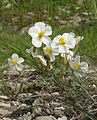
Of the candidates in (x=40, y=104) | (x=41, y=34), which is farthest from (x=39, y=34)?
(x=40, y=104)

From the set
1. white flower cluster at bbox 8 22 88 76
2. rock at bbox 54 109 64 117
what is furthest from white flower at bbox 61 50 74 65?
rock at bbox 54 109 64 117

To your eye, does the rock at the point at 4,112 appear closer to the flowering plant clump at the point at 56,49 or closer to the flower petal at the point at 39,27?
the flowering plant clump at the point at 56,49

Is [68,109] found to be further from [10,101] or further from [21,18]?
[21,18]

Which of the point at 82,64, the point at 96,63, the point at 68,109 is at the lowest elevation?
the point at 68,109

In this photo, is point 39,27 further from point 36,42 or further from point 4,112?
point 4,112

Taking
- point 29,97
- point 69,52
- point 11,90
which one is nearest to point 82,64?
point 69,52

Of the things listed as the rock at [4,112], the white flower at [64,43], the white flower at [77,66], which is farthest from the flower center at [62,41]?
the rock at [4,112]

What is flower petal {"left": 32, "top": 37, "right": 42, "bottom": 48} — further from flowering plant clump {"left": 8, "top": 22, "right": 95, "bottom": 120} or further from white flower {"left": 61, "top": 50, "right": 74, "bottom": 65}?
white flower {"left": 61, "top": 50, "right": 74, "bottom": 65}
